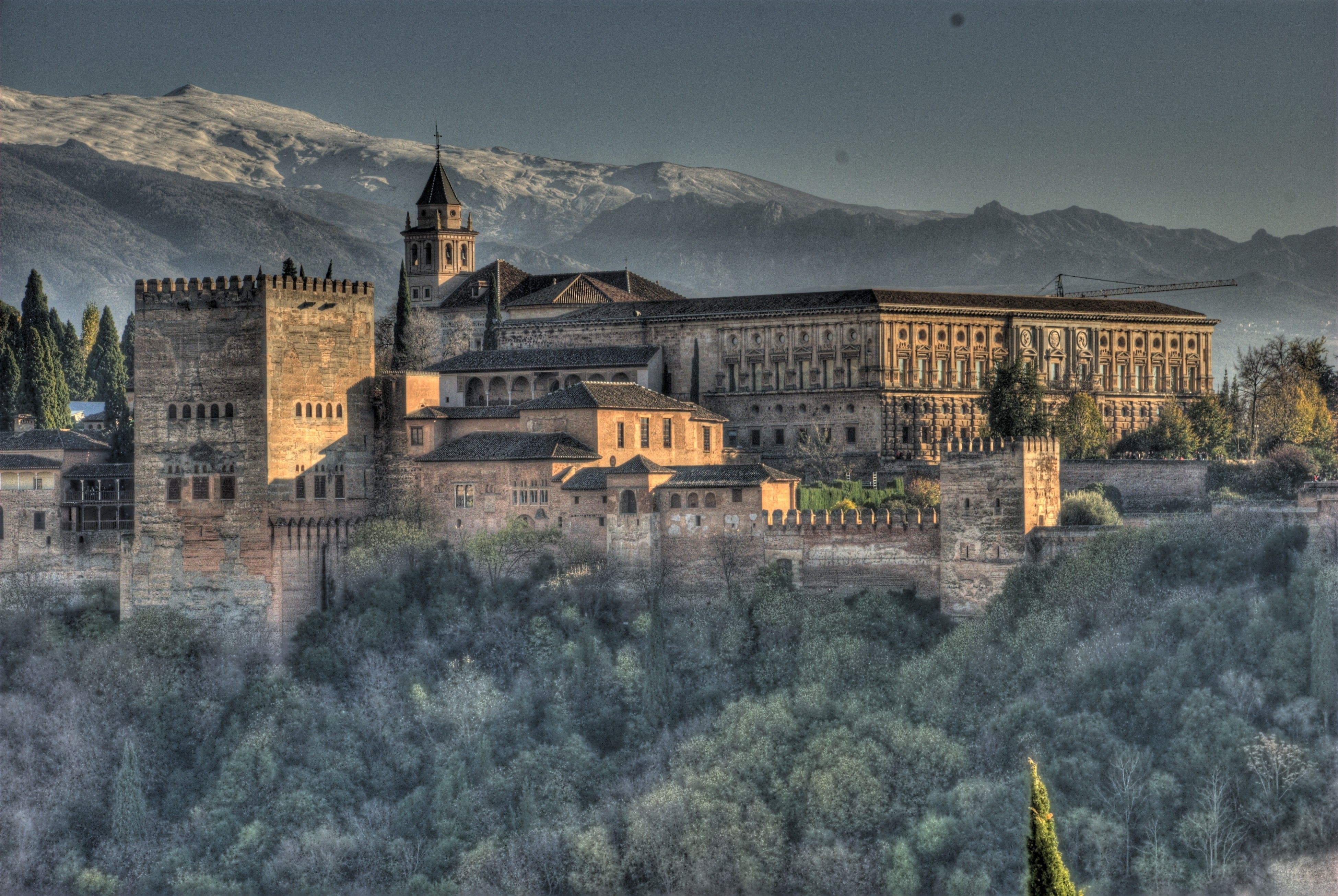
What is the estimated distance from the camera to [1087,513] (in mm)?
49094

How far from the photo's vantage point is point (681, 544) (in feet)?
165

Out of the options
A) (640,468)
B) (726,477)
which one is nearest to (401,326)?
(640,468)

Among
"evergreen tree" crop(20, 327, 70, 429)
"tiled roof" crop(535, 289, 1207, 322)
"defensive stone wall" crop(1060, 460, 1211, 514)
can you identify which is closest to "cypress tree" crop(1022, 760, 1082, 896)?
"defensive stone wall" crop(1060, 460, 1211, 514)

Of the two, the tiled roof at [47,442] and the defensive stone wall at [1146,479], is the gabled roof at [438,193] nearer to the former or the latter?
the tiled roof at [47,442]

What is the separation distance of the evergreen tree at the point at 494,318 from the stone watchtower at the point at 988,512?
90.9ft

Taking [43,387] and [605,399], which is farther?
[43,387]

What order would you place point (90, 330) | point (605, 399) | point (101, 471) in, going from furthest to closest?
point (90, 330) < point (101, 471) < point (605, 399)

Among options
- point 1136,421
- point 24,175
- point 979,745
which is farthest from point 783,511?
point 24,175

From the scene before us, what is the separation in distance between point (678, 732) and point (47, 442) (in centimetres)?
2043

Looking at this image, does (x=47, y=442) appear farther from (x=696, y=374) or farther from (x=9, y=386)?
(x=696, y=374)

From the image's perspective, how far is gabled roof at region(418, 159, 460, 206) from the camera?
8762 cm

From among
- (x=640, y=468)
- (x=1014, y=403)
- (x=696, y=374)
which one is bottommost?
(x=640, y=468)

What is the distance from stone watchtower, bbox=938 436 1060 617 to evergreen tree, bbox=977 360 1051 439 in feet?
50.6

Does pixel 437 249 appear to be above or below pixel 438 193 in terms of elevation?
below
